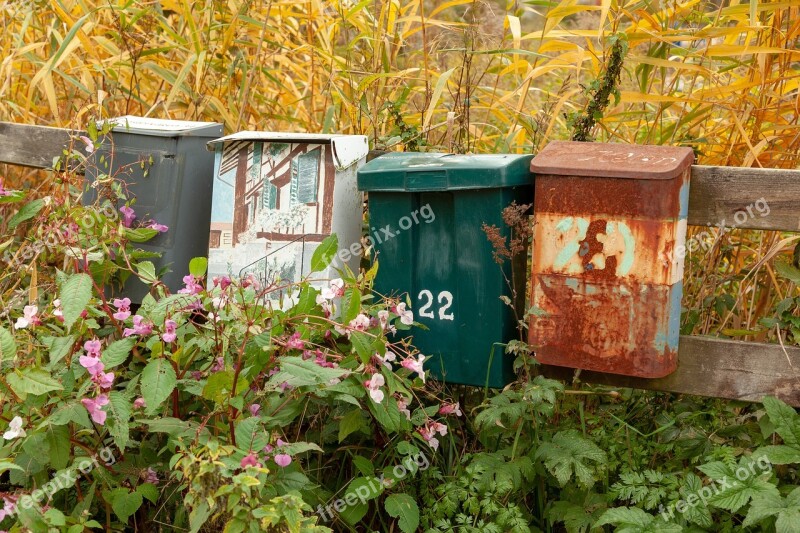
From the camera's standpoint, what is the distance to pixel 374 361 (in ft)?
8.16

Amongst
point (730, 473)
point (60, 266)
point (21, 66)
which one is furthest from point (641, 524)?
point (21, 66)

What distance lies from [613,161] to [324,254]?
854 mm

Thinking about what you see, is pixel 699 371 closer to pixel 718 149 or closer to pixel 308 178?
pixel 718 149

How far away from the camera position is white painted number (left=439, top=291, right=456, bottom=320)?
2.74 m

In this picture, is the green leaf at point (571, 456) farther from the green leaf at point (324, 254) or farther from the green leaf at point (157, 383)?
the green leaf at point (157, 383)

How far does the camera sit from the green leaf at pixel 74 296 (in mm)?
2302

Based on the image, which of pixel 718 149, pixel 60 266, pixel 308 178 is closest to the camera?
pixel 308 178

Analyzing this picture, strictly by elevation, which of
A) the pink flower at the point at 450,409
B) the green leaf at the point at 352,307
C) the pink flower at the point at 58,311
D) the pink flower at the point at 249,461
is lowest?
the pink flower at the point at 249,461

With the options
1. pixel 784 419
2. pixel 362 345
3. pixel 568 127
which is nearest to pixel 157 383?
pixel 362 345

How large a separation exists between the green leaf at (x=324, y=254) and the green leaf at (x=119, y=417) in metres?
0.61

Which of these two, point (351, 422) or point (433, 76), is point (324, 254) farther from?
point (433, 76)

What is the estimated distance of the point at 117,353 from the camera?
235 cm

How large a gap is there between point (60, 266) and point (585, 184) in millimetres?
2226

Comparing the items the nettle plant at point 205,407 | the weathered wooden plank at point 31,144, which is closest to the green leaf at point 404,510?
the nettle plant at point 205,407
